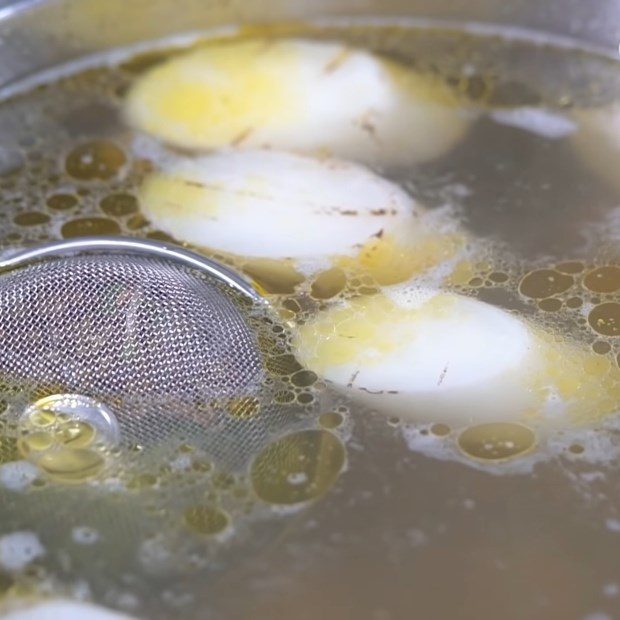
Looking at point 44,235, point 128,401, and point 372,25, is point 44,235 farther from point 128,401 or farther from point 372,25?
point 372,25

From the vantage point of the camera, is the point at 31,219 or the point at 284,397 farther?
the point at 31,219

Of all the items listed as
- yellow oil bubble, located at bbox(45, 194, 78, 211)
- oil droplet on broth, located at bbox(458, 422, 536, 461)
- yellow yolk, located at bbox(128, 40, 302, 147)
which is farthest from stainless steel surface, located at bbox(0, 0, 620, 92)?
oil droplet on broth, located at bbox(458, 422, 536, 461)

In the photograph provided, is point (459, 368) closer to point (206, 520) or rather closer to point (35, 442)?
point (206, 520)

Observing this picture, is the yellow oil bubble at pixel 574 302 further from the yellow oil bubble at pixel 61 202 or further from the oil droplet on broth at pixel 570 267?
the yellow oil bubble at pixel 61 202

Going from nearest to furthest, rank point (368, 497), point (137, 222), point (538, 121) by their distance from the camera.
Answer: point (368, 497) < point (137, 222) < point (538, 121)

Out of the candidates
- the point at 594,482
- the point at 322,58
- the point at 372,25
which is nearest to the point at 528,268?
the point at 594,482

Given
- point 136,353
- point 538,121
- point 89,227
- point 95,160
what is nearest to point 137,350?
point 136,353

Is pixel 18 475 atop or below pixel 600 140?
below
